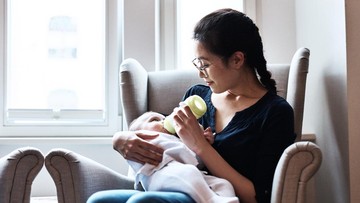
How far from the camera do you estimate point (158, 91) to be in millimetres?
1979

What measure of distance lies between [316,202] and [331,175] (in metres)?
0.29

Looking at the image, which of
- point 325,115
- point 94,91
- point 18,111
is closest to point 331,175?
point 325,115

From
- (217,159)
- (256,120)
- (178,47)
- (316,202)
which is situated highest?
(178,47)

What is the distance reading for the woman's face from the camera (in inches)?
60.3

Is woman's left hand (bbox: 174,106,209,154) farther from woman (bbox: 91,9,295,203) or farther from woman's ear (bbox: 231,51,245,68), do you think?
woman's ear (bbox: 231,51,245,68)

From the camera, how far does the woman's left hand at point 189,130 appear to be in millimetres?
1456

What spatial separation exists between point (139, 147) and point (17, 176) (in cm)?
39

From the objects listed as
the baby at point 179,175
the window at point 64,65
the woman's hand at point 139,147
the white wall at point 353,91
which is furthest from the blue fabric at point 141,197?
the window at point 64,65

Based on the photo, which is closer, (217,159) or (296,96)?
(217,159)

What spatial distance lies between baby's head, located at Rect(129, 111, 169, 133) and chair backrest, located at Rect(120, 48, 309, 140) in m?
0.17

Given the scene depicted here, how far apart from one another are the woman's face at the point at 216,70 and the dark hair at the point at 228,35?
0.06 ft

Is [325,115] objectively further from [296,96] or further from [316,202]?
[316,202]

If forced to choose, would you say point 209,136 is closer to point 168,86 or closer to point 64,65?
point 168,86

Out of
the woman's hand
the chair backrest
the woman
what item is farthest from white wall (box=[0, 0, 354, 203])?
the woman's hand
